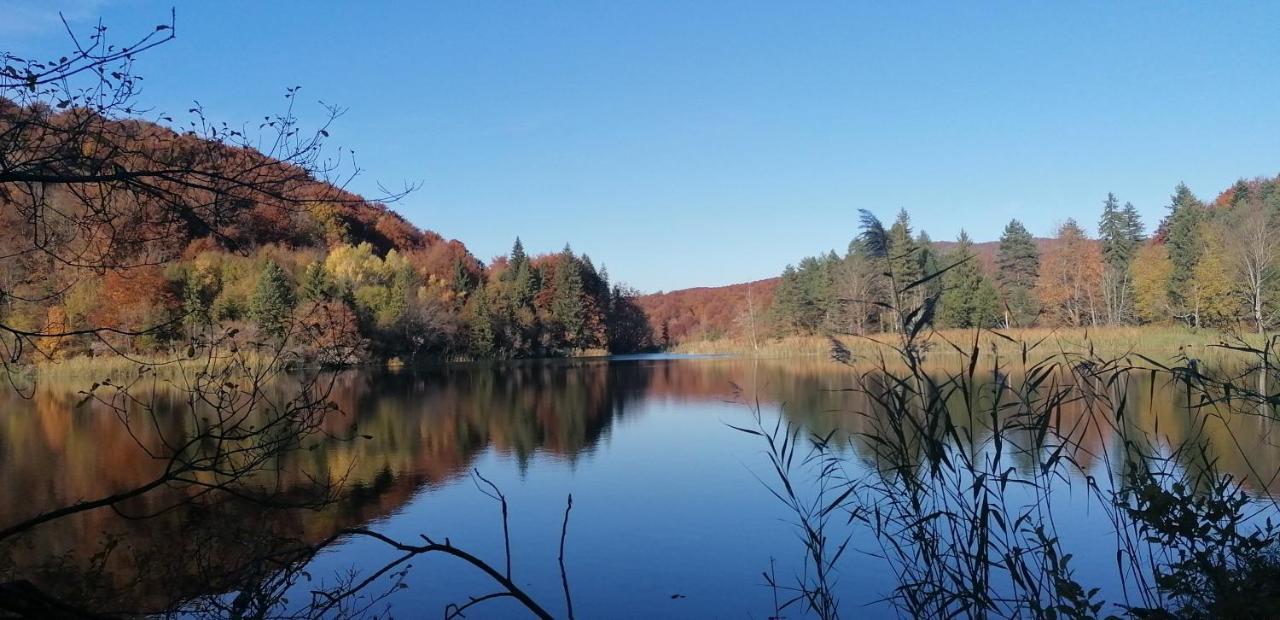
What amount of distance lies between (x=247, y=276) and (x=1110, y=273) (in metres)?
35.6

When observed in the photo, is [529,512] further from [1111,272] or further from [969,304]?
[1111,272]

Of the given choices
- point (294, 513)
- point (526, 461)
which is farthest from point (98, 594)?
point (526, 461)

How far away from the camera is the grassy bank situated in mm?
4033

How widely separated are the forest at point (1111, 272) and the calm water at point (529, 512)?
2.28 metres

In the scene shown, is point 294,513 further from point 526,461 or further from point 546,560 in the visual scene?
point 526,461

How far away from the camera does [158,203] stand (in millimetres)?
2682

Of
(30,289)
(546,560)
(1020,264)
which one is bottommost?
(546,560)

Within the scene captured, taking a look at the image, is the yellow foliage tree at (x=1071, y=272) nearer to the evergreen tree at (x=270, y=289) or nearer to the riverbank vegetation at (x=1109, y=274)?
the riverbank vegetation at (x=1109, y=274)

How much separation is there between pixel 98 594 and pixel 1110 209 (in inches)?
2069

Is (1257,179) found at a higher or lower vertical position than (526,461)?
higher

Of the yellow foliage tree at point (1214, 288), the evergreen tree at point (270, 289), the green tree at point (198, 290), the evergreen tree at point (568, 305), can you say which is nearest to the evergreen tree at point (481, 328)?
the evergreen tree at point (568, 305)

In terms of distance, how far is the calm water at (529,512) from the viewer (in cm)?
550

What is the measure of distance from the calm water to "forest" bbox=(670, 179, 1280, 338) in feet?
7.48

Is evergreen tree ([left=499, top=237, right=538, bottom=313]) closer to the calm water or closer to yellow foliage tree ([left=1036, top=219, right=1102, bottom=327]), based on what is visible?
yellow foliage tree ([left=1036, top=219, right=1102, bottom=327])
